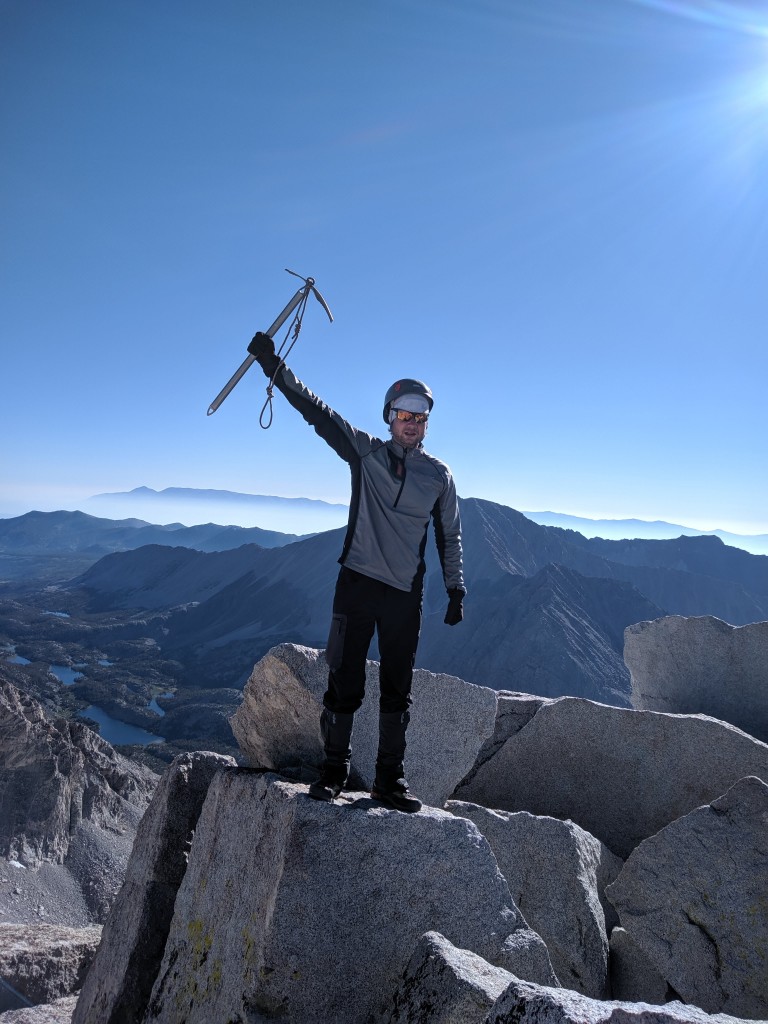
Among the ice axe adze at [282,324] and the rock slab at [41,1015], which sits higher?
the ice axe adze at [282,324]

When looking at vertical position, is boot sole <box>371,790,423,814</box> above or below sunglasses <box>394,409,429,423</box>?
below

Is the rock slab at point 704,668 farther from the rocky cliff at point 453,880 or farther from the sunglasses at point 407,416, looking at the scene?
the sunglasses at point 407,416

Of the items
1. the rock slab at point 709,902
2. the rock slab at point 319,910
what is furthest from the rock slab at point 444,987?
the rock slab at point 709,902

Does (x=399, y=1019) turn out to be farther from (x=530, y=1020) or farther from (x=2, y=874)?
(x=2, y=874)

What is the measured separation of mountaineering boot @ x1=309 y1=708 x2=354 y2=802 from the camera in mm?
5008

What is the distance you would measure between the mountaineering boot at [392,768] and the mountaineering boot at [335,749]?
296 millimetres

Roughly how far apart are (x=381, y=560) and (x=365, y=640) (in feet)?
2.19

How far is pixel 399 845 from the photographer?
4617 mm

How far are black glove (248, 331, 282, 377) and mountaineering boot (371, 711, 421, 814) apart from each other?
3.01m

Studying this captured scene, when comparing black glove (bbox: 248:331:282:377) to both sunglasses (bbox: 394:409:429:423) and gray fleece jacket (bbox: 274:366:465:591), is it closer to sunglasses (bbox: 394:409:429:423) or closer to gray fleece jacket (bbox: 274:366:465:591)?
gray fleece jacket (bbox: 274:366:465:591)

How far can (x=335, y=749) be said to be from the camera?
519 cm

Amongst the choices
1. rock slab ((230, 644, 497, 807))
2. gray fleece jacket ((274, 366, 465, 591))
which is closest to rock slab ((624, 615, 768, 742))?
rock slab ((230, 644, 497, 807))

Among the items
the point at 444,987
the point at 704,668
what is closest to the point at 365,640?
the point at 444,987

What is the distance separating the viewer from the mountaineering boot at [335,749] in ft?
16.4
